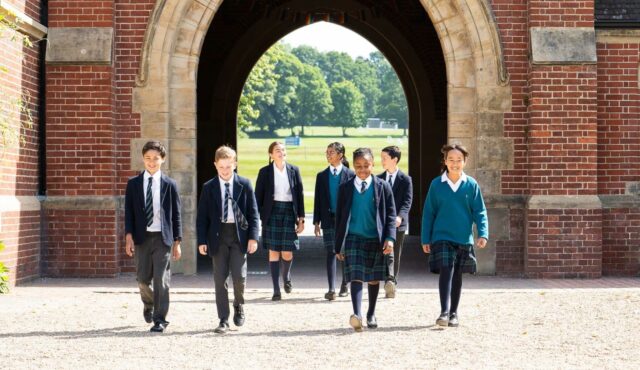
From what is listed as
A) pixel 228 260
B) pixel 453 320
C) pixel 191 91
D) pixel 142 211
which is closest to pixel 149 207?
pixel 142 211

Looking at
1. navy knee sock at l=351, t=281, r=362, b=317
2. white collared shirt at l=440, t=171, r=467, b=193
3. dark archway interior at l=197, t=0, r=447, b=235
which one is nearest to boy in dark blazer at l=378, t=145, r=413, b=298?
white collared shirt at l=440, t=171, r=467, b=193

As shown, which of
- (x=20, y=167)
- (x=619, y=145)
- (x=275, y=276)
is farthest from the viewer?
(x=619, y=145)

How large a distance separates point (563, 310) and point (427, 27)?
1289 centimetres

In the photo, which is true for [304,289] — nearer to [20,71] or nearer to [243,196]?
[243,196]

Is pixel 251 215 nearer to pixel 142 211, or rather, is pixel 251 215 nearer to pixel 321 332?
pixel 142 211

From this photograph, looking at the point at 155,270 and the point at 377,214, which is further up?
the point at 377,214

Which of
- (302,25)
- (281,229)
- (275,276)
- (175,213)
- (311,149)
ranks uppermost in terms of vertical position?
(302,25)

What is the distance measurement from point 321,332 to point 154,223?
1696mm

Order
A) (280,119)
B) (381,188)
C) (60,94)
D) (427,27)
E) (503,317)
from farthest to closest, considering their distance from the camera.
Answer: (280,119)
(427,27)
(60,94)
(503,317)
(381,188)

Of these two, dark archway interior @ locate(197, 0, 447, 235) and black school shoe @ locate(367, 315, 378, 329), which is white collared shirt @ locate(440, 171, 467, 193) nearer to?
black school shoe @ locate(367, 315, 378, 329)

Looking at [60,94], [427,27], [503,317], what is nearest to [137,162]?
[60,94]

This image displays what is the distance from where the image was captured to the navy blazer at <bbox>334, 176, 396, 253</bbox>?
28.7ft

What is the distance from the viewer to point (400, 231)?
11070 mm

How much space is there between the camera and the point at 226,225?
8758mm
